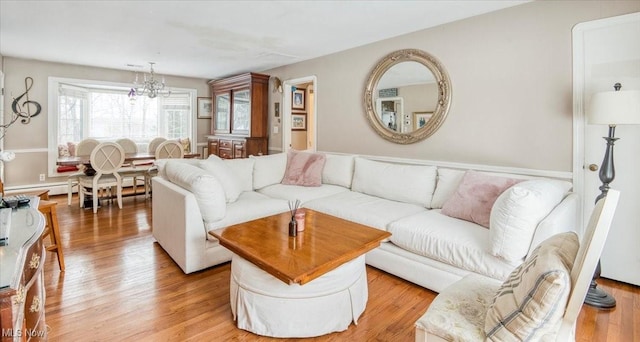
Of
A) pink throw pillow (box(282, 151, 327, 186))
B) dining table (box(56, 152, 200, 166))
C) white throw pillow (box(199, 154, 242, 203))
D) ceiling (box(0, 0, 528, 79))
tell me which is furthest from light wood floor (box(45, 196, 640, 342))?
ceiling (box(0, 0, 528, 79))

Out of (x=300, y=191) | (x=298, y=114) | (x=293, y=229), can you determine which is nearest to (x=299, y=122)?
(x=298, y=114)

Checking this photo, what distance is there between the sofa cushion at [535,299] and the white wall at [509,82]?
74.3 inches

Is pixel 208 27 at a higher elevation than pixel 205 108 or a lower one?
higher

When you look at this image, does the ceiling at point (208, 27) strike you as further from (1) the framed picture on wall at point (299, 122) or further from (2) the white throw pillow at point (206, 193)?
(2) the white throw pillow at point (206, 193)

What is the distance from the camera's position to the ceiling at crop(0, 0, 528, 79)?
2914 mm

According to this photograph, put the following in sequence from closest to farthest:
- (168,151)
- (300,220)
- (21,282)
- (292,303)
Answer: (21,282)
(292,303)
(300,220)
(168,151)

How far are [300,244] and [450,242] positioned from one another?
3.48 ft

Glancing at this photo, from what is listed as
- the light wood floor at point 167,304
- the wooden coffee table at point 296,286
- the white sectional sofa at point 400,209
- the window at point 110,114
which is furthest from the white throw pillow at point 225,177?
the window at point 110,114

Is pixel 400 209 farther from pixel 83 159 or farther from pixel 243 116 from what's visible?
pixel 83 159

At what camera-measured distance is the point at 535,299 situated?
1.08 meters

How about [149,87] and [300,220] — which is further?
[149,87]

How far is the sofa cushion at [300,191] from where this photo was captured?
3.49m

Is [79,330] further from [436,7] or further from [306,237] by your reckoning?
[436,7]

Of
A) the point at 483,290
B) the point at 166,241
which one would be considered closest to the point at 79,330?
the point at 166,241
